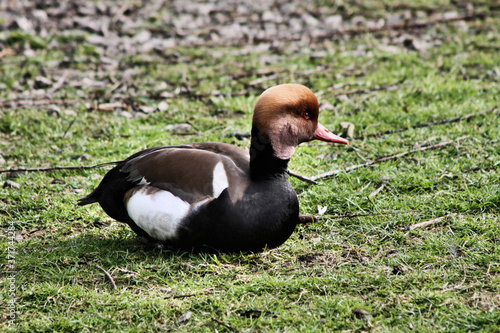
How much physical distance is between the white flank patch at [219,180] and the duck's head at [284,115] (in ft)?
1.09

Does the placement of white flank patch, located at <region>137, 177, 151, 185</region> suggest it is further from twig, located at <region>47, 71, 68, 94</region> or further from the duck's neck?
twig, located at <region>47, 71, 68, 94</region>

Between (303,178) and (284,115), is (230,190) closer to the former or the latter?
(284,115)

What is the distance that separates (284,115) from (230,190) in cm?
57

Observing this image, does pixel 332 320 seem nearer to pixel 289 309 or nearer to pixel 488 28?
pixel 289 309

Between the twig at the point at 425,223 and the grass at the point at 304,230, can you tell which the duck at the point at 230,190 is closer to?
the grass at the point at 304,230

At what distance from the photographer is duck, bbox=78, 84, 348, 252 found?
338 centimetres

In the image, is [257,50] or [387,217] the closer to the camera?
[387,217]

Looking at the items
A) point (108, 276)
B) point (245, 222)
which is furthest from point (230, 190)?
point (108, 276)

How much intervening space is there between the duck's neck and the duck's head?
0.02 m

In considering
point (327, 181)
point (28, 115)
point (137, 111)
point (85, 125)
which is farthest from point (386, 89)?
point (28, 115)

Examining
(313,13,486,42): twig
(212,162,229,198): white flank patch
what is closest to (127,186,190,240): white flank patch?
(212,162,229,198): white flank patch

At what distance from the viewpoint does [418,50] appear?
7949 millimetres

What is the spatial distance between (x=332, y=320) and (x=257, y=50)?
6.08 metres

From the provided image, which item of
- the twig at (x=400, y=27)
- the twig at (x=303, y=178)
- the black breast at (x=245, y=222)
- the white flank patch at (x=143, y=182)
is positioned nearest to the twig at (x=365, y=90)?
the twig at (x=303, y=178)
